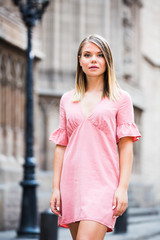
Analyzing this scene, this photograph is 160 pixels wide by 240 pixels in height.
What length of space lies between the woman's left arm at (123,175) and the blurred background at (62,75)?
8.62 meters

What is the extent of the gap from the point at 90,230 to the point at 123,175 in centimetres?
35

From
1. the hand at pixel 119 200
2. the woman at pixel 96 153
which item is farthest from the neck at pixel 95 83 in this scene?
the hand at pixel 119 200

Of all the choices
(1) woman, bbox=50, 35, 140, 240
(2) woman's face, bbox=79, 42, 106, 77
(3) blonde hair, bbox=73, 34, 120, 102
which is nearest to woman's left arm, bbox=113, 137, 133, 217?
(1) woman, bbox=50, 35, 140, 240

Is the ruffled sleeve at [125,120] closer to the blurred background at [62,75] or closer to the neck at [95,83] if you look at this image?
the neck at [95,83]

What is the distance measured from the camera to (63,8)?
18922 mm

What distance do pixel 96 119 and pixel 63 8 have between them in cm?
1580

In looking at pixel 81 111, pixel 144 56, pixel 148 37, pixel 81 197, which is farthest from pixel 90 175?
pixel 148 37

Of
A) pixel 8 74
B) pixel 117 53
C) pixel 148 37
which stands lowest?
pixel 8 74

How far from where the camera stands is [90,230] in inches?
129

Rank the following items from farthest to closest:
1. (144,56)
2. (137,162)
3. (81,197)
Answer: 1. (144,56)
2. (137,162)
3. (81,197)

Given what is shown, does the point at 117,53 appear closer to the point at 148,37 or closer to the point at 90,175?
the point at 148,37

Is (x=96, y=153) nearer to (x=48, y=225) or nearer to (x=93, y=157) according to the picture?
(x=93, y=157)

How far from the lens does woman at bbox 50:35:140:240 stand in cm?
339

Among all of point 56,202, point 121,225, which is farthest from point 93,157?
point 121,225
